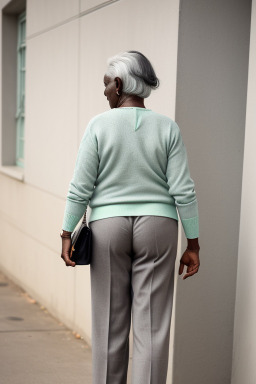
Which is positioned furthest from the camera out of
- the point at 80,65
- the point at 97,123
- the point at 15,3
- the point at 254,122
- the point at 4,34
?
the point at 4,34

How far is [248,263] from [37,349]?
2036 millimetres

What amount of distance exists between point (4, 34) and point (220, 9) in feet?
16.1

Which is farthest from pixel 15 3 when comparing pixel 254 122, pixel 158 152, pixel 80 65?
pixel 158 152

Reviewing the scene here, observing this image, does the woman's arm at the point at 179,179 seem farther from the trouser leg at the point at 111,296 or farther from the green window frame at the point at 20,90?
the green window frame at the point at 20,90

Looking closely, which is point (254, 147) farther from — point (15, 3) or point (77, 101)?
point (15, 3)

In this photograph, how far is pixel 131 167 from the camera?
338 centimetres

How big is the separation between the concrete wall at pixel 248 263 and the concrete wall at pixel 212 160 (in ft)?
0.09

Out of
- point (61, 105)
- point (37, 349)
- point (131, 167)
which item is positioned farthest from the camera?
point (61, 105)

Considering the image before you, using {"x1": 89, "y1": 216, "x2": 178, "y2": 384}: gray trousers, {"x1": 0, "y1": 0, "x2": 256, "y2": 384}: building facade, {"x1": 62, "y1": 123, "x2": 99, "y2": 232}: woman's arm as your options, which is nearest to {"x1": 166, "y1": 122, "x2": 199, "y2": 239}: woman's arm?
{"x1": 89, "y1": 216, "x2": 178, "y2": 384}: gray trousers

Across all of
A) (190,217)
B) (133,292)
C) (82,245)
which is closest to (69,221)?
(82,245)

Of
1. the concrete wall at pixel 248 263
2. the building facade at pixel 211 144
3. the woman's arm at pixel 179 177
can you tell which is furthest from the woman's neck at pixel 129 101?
the concrete wall at pixel 248 263

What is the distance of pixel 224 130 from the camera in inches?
169

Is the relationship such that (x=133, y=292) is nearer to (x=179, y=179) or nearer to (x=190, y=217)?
(x=190, y=217)

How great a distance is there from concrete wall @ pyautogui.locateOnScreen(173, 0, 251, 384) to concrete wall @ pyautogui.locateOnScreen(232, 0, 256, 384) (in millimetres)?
29
